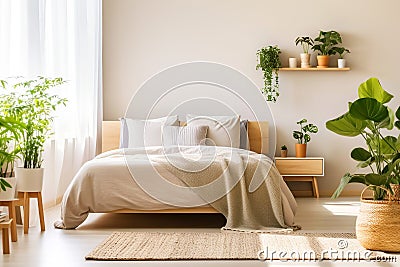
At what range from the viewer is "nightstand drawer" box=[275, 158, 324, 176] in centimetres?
734

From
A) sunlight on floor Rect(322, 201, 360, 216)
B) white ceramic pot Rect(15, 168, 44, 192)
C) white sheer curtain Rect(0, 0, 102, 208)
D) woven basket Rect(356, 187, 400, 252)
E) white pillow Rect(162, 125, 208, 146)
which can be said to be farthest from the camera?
white pillow Rect(162, 125, 208, 146)

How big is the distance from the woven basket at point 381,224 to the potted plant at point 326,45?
11.0 feet

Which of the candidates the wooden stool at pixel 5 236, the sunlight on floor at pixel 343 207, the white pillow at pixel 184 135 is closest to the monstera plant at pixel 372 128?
the sunlight on floor at pixel 343 207

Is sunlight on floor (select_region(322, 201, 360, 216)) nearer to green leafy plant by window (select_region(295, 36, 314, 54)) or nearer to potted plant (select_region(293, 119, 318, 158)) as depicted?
potted plant (select_region(293, 119, 318, 158))

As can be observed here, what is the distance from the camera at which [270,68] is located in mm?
7492

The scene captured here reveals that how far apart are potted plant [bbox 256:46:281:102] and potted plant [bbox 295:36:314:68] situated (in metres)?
0.24

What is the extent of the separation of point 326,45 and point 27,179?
12.4 feet

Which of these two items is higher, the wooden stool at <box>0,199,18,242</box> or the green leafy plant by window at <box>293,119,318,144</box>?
the green leafy plant by window at <box>293,119,318,144</box>

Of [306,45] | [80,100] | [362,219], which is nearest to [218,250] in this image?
[362,219]

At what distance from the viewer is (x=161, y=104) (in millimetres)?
7711

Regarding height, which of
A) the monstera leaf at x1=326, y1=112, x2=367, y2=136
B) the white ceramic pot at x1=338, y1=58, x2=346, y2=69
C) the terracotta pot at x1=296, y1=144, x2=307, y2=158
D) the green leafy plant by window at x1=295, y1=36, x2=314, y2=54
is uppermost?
the green leafy plant by window at x1=295, y1=36, x2=314, y2=54

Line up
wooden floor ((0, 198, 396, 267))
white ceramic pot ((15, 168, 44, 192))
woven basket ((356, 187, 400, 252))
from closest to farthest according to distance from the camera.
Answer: wooden floor ((0, 198, 396, 267)), woven basket ((356, 187, 400, 252)), white ceramic pot ((15, 168, 44, 192))

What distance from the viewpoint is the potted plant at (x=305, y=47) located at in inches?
295

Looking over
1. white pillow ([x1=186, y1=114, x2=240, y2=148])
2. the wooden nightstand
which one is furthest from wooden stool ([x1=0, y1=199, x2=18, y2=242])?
the wooden nightstand
